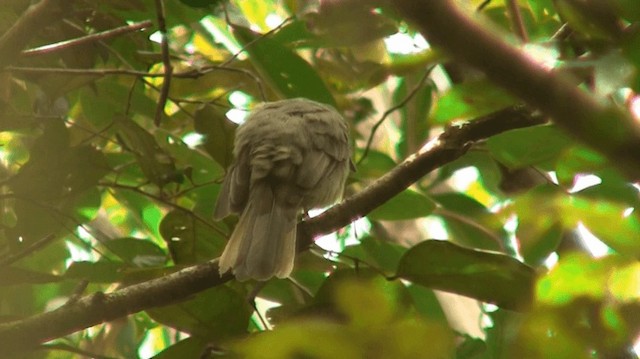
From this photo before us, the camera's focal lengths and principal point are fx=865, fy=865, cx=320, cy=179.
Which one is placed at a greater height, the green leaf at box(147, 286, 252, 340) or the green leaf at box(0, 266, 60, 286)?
the green leaf at box(0, 266, 60, 286)

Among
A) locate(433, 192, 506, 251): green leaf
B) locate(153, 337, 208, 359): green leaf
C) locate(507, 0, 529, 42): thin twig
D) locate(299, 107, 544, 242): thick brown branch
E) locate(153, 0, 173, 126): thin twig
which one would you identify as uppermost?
A: locate(153, 0, 173, 126): thin twig

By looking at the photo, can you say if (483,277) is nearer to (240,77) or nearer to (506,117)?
(506,117)

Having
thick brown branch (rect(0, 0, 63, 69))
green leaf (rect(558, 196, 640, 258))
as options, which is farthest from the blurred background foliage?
thick brown branch (rect(0, 0, 63, 69))

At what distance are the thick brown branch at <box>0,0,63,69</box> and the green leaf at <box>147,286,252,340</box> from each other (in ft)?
2.81

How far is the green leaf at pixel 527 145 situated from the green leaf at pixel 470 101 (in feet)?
2.31

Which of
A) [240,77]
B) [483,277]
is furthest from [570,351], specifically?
[240,77]

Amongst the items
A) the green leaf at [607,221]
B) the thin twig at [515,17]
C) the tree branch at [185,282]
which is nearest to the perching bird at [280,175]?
the tree branch at [185,282]

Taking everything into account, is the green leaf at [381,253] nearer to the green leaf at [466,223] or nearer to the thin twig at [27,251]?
the green leaf at [466,223]

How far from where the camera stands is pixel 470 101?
3.99ft

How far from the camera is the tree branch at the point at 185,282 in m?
2.40

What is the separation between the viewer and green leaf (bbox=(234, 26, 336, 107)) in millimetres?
3441

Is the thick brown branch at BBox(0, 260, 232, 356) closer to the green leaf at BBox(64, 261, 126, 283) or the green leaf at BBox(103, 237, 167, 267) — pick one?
the green leaf at BBox(64, 261, 126, 283)

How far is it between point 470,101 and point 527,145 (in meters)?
1.05

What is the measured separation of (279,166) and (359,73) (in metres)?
0.85
